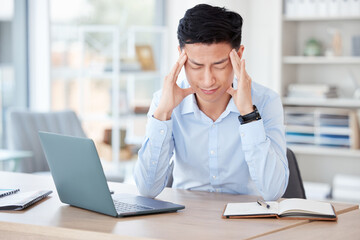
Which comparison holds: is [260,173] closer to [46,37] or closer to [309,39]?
[309,39]

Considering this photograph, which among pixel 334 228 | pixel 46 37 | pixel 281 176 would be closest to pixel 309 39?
pixel 46 37

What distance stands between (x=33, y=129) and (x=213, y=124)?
1.97 metres

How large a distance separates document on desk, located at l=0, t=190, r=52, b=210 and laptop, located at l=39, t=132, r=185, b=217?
0.31 ft

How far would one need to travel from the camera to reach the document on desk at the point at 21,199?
1767 mm

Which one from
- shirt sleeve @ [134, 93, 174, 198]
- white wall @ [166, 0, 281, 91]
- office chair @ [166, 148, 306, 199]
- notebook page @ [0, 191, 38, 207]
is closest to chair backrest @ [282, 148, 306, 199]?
office chair @ [166, 148, 306, 199]

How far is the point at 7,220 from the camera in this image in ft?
5.39

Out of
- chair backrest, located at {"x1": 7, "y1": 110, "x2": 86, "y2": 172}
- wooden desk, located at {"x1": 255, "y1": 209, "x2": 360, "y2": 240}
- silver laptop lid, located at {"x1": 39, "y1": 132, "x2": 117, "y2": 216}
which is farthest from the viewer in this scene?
chair backrest, located at {"x1": 7, "y1": 110, "x2": 86, "y2": 172}

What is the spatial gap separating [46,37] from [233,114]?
9.38ft

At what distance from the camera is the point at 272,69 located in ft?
14.4

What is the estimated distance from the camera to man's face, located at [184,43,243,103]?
6.40 ft

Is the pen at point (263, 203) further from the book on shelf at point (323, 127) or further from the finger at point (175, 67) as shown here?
the book on shelf at point (323, 127)

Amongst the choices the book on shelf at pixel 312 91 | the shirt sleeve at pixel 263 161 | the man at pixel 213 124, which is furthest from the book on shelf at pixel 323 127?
the shirt sleeve at pixel 263 161

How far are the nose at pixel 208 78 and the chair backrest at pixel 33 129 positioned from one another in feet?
6.71

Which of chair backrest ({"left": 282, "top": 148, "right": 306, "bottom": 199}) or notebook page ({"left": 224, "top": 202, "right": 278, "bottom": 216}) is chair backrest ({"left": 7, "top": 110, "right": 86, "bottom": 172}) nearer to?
chair backrest ({"left": 282, "top": 148, "right": 306, "bottom": 199})
